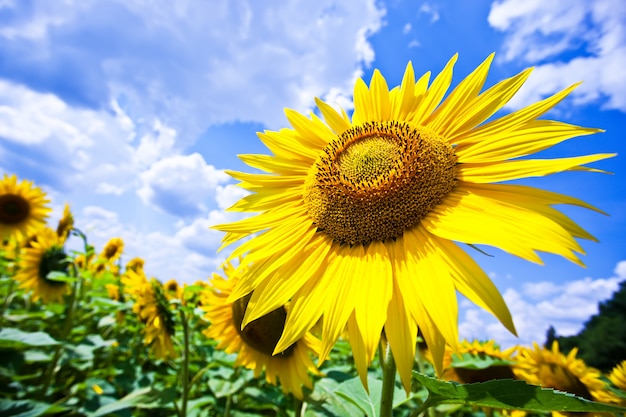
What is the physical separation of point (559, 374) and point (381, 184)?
106 inches

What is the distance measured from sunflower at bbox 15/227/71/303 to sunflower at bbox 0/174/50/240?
1.49 m

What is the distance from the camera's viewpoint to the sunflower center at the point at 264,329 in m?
2.30

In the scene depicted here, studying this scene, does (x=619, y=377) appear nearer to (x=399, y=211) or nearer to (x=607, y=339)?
(x=399, y=211)

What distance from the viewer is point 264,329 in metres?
2.36

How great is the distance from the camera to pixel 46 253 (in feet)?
21.4

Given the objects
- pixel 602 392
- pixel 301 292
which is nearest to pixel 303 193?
pixel 301 292

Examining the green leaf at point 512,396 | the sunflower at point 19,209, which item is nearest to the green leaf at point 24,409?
the green leaf at point 512,396

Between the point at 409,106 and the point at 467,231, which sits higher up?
the point at 409,106

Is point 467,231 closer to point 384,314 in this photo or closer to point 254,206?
point 384,314

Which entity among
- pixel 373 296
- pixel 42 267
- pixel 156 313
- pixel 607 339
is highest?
pixel 607 339

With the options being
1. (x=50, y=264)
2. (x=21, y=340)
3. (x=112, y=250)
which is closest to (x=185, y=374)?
(x=21, y=340)

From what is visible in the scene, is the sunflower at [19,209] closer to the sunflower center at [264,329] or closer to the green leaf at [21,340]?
the green leaf at [21,340]

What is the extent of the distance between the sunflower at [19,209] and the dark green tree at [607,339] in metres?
27.7

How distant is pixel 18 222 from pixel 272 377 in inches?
308
